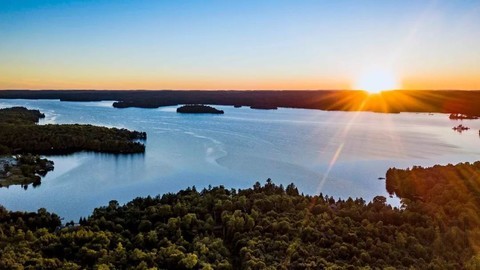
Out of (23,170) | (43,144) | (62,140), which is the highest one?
(62,140)

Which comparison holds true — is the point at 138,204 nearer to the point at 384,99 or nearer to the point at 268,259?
the point at 268,259

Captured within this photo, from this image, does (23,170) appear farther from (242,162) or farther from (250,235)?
(250,235)

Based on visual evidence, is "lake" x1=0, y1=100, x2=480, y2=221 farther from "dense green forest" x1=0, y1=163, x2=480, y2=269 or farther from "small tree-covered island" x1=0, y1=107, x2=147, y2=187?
"dense green forest" x1=0, y1=163, x2=480, y2=269

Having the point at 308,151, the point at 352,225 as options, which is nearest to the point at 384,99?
the point at 308,151

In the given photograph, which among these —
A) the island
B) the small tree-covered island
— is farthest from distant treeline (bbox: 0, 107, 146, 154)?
the island

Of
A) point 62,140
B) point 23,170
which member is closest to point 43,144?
point 62,140

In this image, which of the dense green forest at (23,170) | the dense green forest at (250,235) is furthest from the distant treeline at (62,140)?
the dense green forest at (250,235)

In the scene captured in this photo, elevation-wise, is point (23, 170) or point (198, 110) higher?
point (198, 110)
